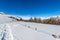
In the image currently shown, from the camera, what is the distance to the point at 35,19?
85.9 meters

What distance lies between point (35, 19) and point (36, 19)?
0.78 metres

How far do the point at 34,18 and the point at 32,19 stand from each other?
208 cm

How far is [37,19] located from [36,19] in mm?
916

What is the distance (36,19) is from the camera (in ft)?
282

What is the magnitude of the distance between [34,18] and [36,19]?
2.22 metres

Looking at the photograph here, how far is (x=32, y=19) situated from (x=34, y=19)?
1562 mm

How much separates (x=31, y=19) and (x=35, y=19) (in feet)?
10.3

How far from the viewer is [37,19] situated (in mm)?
86438

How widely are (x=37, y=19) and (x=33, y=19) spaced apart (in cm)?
321

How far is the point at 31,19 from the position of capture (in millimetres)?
85500

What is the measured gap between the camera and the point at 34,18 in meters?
87.4

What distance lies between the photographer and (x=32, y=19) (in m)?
86.4
